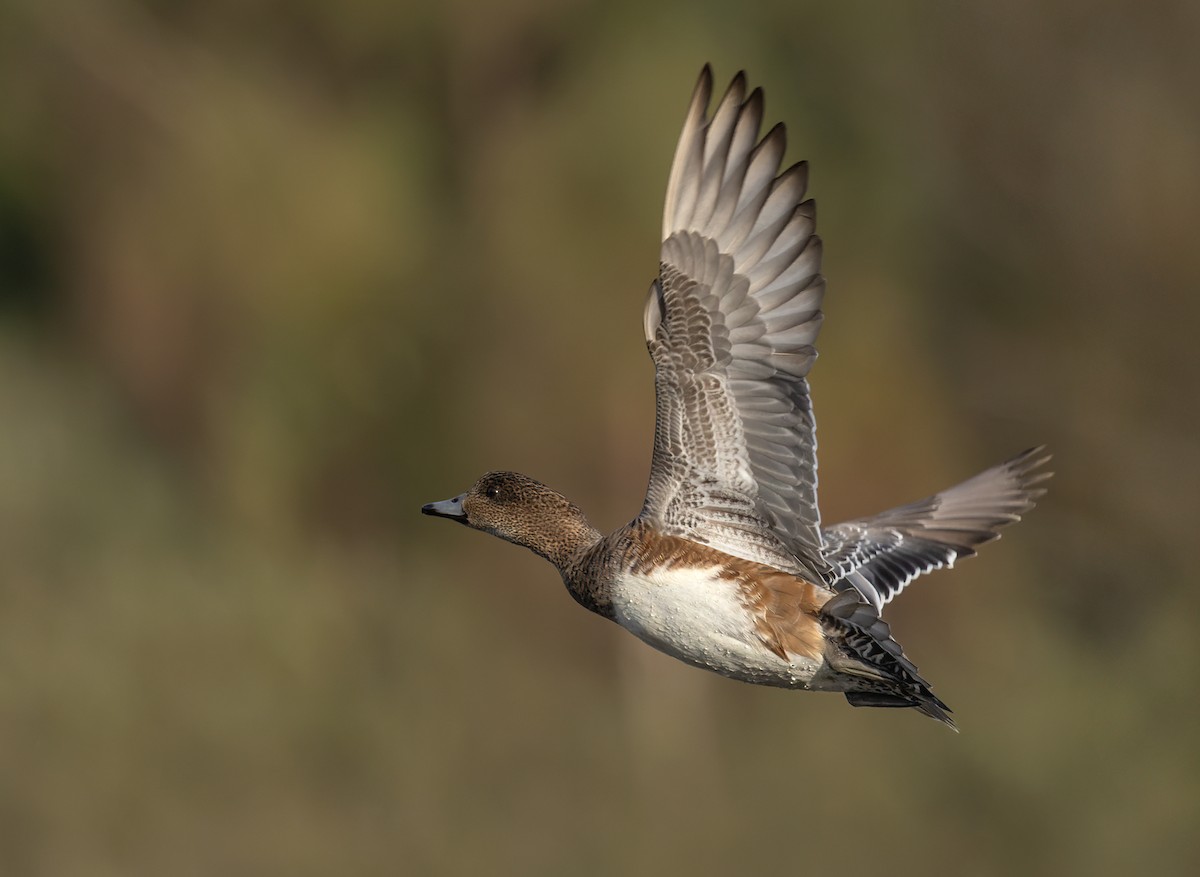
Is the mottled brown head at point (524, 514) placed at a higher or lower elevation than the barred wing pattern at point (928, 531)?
lower

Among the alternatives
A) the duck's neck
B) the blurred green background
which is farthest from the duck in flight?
the blurred green background

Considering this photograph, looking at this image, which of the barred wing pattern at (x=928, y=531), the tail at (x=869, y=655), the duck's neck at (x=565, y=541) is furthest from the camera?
the barred wing pattern at (x=928, y=531)

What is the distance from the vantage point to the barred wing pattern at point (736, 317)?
4859 millimetres

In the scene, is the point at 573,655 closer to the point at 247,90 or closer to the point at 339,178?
the point at 339,178

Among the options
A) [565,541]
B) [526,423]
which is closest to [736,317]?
[565,541]

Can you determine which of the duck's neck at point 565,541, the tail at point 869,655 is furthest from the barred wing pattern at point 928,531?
the duck's neck at point 565,541

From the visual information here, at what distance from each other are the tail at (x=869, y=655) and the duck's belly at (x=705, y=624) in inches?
3.6

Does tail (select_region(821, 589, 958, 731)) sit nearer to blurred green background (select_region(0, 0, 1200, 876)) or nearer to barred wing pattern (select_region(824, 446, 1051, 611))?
barred wing pattern (select_region(824, 446, 1051, 611))

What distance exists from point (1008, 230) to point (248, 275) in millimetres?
7595

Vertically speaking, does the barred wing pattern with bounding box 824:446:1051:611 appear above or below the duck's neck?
above

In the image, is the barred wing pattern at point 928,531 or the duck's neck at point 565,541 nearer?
the duck's neck at point 565,541

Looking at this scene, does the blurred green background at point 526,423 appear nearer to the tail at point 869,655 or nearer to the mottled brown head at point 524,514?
the mottled brown head at point 524,514

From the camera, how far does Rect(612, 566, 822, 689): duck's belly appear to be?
15.9ft

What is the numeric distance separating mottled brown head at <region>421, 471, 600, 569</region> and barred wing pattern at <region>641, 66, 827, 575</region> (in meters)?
0.59
